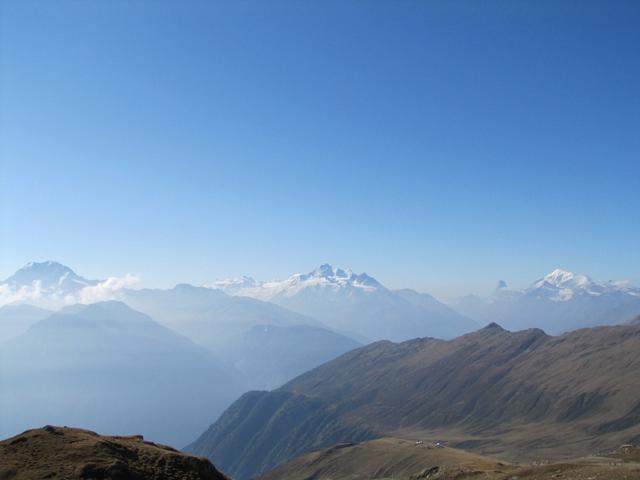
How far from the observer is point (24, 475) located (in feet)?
113

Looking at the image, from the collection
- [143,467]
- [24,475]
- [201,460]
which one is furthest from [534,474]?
[24,475]

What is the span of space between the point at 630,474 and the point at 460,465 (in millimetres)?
26401

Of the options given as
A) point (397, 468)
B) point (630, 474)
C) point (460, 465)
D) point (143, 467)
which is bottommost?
point (397, 468)

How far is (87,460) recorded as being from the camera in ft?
121

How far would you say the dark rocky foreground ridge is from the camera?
35281 mm

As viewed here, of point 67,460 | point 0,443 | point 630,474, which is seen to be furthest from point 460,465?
point 0,443

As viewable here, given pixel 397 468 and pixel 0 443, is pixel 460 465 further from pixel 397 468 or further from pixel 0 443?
pixel 397 468

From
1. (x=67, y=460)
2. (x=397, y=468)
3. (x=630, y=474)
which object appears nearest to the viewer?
(x=67, y=460)

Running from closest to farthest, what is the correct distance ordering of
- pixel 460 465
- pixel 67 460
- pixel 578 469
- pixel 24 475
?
1. pixel 24 475
2. pixel 67 460
3. pixel 578 469
4. pixel 460 465

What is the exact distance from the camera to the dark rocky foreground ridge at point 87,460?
35.3 meters

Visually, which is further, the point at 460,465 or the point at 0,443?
the point at 460,465

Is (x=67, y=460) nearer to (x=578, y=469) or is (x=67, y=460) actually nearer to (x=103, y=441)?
(x=103, y=441)

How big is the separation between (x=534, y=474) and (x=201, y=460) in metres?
32.8

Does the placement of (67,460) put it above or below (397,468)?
above
